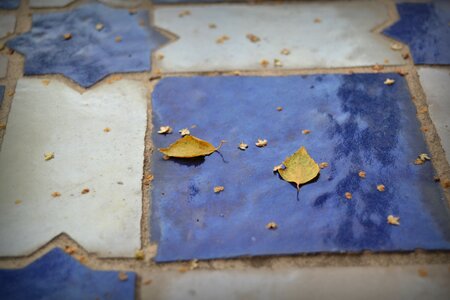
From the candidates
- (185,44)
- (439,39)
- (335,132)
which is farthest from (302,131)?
(439,39)

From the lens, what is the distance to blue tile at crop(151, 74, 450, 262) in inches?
74.7

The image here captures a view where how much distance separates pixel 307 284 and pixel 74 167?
124 cm

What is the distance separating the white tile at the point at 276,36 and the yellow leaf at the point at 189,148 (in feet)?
1.84

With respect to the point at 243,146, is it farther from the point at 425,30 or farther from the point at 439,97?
the point at 425,30

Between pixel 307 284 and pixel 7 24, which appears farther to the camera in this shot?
pixel 7 24

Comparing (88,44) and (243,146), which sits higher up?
(88,44)

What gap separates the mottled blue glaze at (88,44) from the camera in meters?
2.55

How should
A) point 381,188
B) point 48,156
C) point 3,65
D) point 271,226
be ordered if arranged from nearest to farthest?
point 271,226 → point 381,188 → point 48,156 → point 3,65

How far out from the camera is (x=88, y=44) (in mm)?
2697

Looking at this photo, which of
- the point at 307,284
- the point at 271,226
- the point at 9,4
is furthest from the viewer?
the point at 9,4

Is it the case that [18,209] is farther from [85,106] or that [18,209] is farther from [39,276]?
[85,106]

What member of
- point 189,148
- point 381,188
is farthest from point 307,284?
point 189,148

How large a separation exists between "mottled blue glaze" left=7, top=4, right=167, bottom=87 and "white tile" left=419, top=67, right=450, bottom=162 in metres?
1.60

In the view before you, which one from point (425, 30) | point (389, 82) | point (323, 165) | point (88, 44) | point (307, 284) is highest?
point (425, 30)
